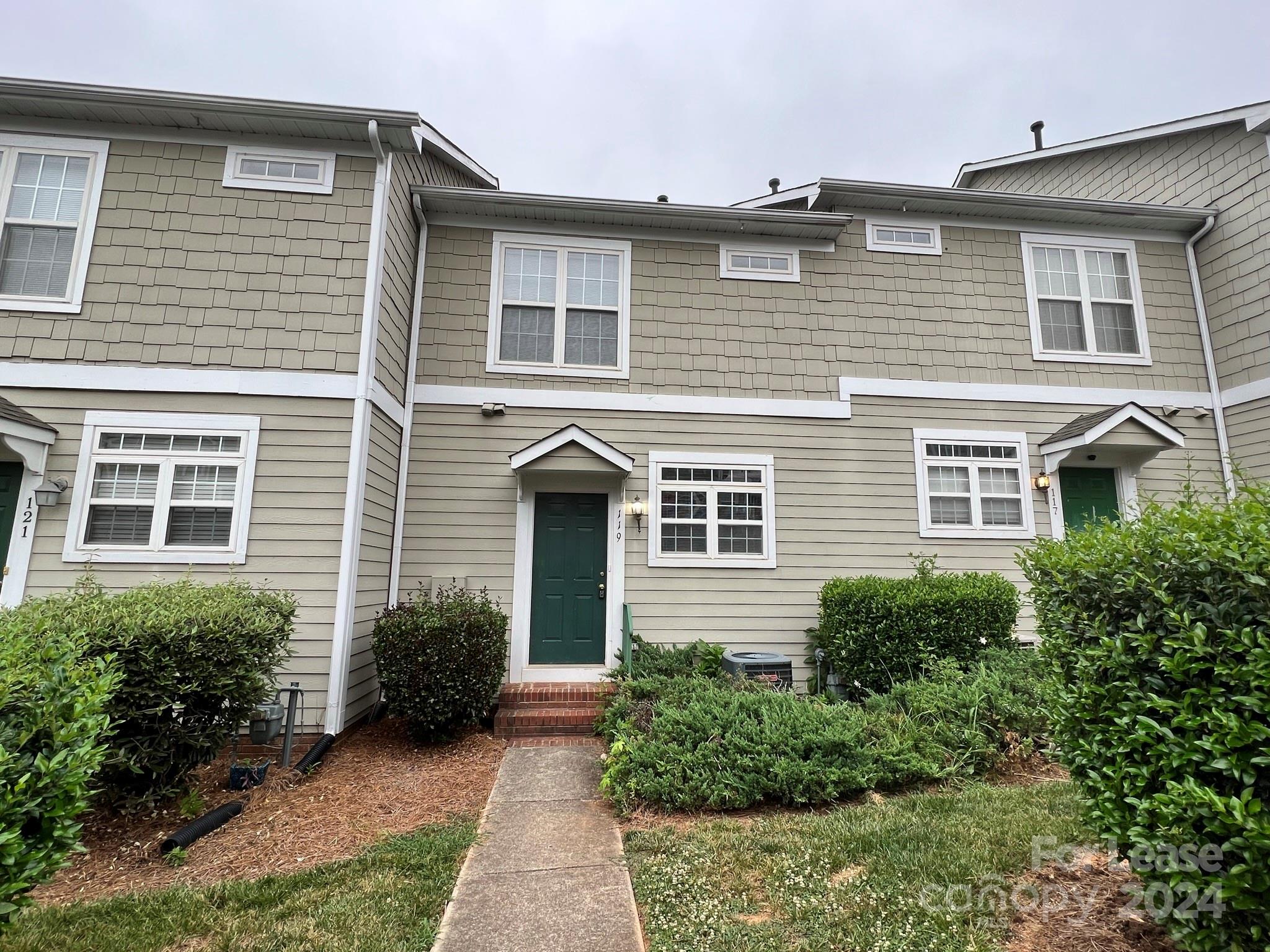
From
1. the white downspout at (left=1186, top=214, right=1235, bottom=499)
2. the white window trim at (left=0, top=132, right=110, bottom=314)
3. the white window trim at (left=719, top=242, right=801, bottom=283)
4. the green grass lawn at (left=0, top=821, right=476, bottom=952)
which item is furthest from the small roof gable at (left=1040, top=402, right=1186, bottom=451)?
the white window trim at (left=0, top=132, right=110, bottom=314)

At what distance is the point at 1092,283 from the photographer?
8.08 m

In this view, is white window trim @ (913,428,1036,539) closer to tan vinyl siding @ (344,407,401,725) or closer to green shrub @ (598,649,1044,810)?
green shrub @ (598,649,1044,810)

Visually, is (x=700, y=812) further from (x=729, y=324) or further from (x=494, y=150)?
(x=494, y=150)

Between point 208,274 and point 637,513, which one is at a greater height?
point 208,274

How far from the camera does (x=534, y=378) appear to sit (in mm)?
7148

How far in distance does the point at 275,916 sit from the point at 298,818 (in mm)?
1364

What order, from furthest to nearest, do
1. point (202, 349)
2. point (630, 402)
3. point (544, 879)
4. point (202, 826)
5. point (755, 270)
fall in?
point (755, 270) → point (630, 402) → point (202, 349) → point (202, 826) → point (544, 879)

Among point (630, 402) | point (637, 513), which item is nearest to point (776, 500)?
point (637, 513)

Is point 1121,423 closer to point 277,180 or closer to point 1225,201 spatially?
point 1225,201

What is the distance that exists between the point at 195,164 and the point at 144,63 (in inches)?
1103

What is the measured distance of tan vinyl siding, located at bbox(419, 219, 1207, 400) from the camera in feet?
23.8

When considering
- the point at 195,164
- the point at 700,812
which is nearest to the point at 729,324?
the point at 700,812

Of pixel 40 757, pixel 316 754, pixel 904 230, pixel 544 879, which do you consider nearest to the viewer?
pixel 40 757

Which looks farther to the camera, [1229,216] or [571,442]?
[1229,216]
